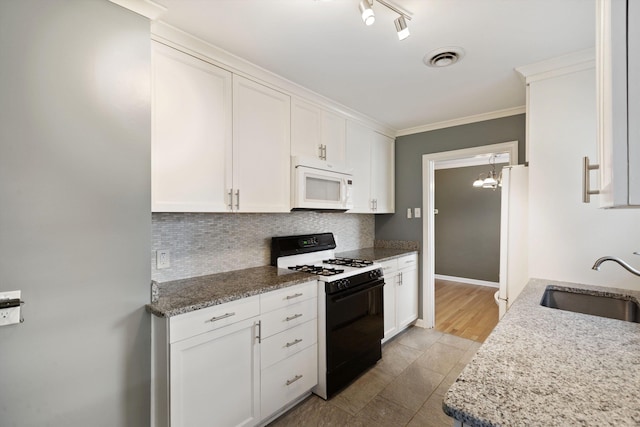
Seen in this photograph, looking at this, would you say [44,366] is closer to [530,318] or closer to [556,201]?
[530,318]

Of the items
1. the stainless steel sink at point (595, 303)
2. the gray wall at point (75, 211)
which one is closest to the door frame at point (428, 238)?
the stainless steel sink at point (595, 303)

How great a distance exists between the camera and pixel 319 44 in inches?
70.9

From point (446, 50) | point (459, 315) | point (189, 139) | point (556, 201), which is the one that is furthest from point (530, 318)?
point (459, 315)

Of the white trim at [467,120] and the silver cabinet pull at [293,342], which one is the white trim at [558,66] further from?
the silver cabinet pull at [293,342]

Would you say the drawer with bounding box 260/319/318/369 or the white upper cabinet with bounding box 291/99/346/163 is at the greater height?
the white upper cabinet with bounding box 291/99/346/163

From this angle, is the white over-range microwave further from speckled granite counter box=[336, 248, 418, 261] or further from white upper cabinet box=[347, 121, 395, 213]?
speckled granite counter box=[336, 248, 418, 261]

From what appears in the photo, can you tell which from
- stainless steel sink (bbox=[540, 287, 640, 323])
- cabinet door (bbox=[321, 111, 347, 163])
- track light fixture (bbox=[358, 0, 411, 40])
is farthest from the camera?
cabinet door (bbox=[321, 111, 347, 163])

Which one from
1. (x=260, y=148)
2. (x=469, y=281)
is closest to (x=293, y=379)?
(x=260, y=148)

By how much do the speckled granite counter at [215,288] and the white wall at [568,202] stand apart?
169 centimetres

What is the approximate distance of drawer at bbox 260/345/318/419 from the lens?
1.78 m

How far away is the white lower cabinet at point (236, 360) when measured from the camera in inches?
55.8

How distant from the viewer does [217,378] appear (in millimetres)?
1548

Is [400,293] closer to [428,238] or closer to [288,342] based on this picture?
[428,238]

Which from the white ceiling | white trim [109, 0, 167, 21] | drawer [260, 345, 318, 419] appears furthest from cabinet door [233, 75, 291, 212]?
drawer [260, 345, 318, 419]
